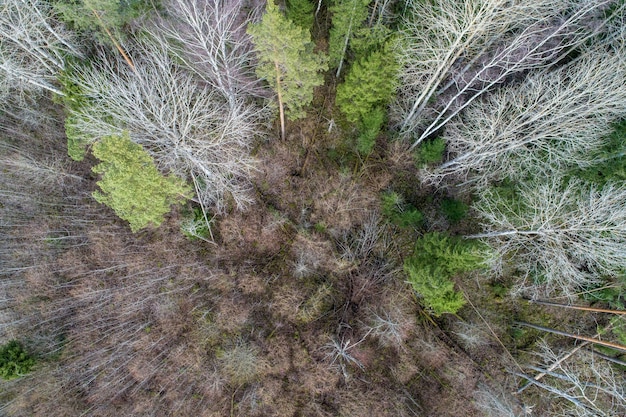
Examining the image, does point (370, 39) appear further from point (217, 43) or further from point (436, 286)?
point (436, 286)

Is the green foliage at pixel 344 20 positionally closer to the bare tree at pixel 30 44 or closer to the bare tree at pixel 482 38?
the bare tree at pixel 482 38

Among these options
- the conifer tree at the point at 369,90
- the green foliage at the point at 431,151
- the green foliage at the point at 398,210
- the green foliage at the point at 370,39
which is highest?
the green foliage at the point at 370,39

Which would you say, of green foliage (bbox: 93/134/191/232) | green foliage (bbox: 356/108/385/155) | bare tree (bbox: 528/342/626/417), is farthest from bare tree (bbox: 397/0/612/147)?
bare tree (bbox: 528/342/626/417)

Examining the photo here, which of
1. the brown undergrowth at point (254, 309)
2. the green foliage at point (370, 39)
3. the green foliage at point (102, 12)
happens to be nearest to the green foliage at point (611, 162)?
the brown undergrowth at point (254, 309)

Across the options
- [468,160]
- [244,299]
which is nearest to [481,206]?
[468,160]

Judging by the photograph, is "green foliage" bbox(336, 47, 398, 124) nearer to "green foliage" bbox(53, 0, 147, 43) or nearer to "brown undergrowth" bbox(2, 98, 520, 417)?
"brown undergrowth" bbox(2, 98, 520, 417)

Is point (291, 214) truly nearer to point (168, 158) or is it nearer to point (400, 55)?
point (168, 158)
